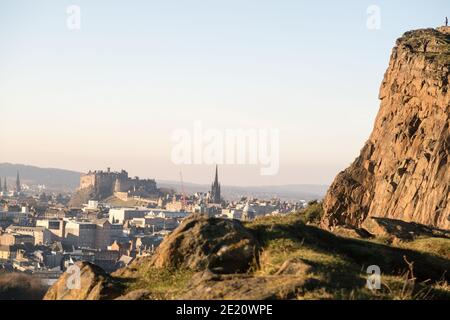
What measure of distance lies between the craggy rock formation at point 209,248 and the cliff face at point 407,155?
31195 mm

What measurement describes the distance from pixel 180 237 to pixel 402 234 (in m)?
12.5

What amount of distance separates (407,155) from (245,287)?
40.3 meters

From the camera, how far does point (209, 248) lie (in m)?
16.7

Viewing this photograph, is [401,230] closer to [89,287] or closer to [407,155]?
[89,287]

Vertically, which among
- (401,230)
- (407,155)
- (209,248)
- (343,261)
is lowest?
(401,230)

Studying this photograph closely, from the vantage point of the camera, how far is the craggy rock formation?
16.5 meters

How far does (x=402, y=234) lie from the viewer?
27688 mm

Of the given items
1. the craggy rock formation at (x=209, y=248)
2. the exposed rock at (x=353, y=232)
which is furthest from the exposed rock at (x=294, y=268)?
the exposed rock at (x=353, y=232)

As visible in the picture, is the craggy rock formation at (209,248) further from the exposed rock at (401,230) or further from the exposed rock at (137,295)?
the exposed rock at (401,230)

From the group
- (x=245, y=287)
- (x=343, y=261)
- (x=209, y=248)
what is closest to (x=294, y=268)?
(x=245, y=287)

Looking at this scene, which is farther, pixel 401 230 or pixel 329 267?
pixel 401 230

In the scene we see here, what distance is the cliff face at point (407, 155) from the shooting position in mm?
49125
